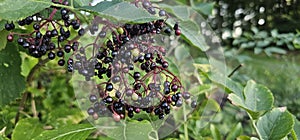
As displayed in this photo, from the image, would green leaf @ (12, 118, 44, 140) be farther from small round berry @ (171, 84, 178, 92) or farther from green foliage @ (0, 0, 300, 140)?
small round berry @ (171, 84, 178, 92)

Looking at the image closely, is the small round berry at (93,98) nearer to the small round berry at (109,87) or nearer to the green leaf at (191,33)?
the small round berry at (109,87)

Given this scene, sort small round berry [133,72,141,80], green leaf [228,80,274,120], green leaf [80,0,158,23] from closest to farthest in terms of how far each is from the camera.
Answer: green leaf [80,0,158,23], small round berry [133,72,141,80], green leaf [228,80,274,120]

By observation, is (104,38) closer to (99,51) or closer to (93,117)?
(99,51)

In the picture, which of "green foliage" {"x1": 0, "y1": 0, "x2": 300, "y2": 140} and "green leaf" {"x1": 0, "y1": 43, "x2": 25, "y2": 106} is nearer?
"green foliage" {"x1": 0, "y1": 0, "x2": 300, "y2": 140}

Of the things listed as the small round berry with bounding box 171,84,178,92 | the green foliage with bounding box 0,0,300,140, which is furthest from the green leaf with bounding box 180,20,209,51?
the small round berry with bounding box 171,84,178,92

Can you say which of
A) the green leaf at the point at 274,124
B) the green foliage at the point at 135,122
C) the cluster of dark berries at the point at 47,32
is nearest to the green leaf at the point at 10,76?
the green foliage at the point at 135,122
